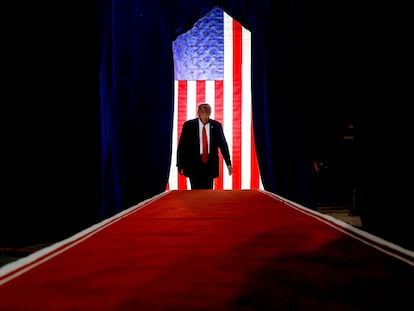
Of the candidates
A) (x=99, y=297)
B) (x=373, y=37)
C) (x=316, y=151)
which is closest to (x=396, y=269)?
(x=99, y=297)

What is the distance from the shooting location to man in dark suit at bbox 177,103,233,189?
10.8 feet

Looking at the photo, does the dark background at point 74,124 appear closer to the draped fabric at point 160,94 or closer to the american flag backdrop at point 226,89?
the draped fabric at point 160,94

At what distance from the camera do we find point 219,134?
333cm

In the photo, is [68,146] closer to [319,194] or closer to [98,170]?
[98,170]

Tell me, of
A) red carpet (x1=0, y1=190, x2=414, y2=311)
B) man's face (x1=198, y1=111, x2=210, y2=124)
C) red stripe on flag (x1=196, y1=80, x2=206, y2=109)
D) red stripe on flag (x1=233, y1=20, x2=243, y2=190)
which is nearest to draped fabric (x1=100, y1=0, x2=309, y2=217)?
man's face (x1=198, y1=111, x2=210, y2=124)

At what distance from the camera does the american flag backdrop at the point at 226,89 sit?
14.6ft

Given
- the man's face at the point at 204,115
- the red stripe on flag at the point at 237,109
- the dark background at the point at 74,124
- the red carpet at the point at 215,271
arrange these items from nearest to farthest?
1. the red carpet at the point at 215,271
2. the dark background at the point at 74,124
3. the man's face at the point at 204,115
4. the red stripe on flag at the point at 237,109

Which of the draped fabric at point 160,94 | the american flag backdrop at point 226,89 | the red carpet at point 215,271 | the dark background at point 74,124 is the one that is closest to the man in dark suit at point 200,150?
the draped fabric at point 160,94

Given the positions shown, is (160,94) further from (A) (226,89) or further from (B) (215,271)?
(B) (215,271)

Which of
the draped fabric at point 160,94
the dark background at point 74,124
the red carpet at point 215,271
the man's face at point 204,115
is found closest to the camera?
the red carpet at point 215,271

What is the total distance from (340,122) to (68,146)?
329cm

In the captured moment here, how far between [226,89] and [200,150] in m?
1.39

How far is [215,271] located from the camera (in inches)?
28.7

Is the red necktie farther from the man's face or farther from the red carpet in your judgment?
the red carpet
